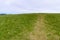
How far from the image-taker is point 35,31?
1.29 metres

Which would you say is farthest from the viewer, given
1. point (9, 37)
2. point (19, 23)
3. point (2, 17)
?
point (2, 17)

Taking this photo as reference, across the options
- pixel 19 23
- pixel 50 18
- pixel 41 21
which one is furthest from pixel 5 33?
pixel 50 18

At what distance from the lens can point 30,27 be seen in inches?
52.8

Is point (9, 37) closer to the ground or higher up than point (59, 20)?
closer to the ground

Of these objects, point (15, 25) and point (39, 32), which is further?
point (15, 25)

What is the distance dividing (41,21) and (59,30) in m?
0.24

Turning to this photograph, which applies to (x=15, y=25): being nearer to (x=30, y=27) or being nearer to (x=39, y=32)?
(x=30, y=27)

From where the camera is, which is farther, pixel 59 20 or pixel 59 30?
pixel 59 20

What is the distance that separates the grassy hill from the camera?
1.24 meters

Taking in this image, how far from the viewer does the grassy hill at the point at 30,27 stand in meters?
1.24

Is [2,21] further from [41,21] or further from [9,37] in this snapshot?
[41,21]

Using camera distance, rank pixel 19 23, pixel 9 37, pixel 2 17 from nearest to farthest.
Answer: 1. pixel 9 37
2. pixel 19 23
3. pixel 2 17

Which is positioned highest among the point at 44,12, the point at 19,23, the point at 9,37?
the point at 44,12

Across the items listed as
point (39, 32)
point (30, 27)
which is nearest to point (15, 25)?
point (30, 27)
